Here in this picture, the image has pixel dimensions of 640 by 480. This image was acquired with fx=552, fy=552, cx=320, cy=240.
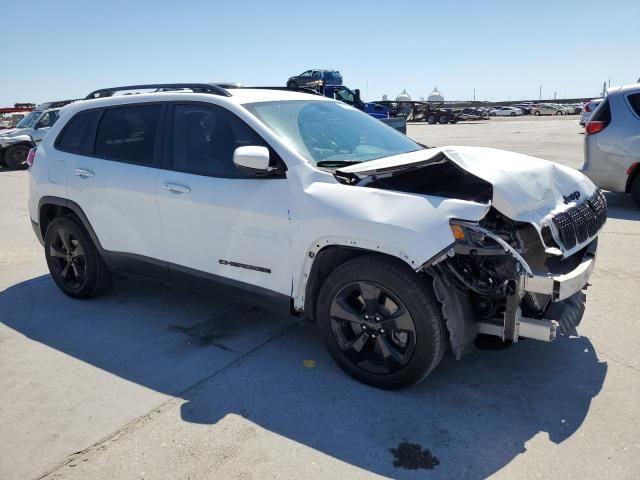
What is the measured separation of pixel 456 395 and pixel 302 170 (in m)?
1.69

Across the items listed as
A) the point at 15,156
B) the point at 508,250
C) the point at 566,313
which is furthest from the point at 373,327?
the point at 15,156

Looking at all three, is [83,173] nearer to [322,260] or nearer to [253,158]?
[253,158]

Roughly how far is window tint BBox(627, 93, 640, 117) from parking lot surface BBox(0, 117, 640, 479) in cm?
421

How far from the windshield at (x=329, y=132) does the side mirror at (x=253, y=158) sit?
0.96 ft

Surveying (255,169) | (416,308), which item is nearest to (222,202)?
(255,169)

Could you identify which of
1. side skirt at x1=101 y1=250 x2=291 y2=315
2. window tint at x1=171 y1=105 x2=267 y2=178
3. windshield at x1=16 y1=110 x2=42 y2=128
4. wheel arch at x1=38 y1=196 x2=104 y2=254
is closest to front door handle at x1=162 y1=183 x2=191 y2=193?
window tint at x1=171 y1=105 x2=267 y2=178

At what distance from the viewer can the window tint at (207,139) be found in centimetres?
389

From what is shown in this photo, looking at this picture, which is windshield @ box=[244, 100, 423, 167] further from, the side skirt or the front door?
the side skirt

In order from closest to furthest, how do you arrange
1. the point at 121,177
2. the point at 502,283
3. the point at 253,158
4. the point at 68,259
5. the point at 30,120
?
the point at 502,283 < the point at 253,158 < the point at 121,177 < the point at 68,259 < the point at 30,120

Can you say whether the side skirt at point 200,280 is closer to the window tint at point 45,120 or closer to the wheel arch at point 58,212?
the wheel arch at point 58,212

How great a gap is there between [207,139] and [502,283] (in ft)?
7.65

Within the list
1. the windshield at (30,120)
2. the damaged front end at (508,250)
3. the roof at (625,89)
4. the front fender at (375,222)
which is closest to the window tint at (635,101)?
the roof at (625,89)

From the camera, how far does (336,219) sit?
130 inches

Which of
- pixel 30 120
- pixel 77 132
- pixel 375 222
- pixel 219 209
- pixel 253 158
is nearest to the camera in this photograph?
pixel 375 222
